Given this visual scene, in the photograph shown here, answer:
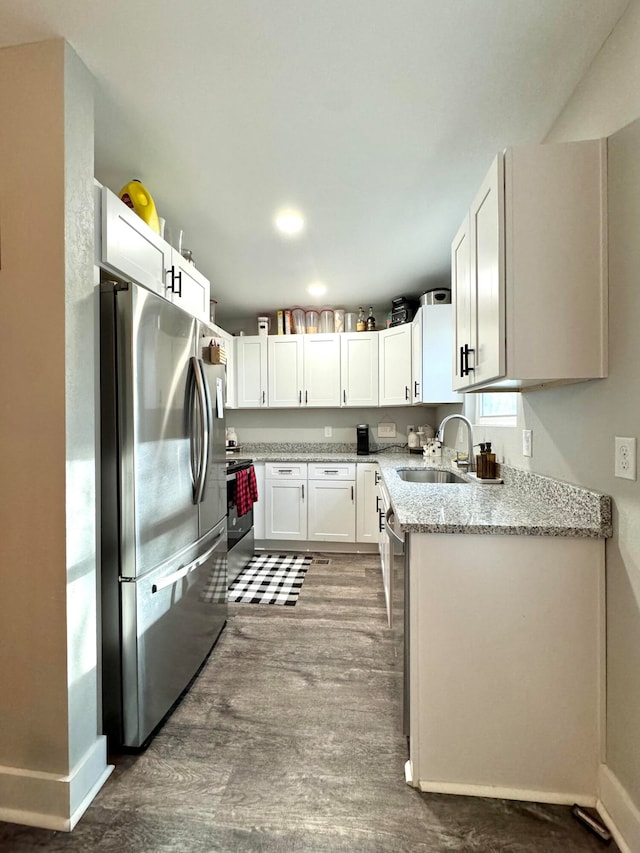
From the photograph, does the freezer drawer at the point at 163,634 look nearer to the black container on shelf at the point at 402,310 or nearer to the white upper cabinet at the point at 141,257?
the white upper cabinet at the point at 141,257

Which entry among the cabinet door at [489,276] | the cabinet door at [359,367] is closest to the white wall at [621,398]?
the cabinet door at [489,276]

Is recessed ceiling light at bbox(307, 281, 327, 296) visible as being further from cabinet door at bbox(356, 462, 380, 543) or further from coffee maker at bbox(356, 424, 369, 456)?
cabinet door at bbox(356, 462, 380, 543)

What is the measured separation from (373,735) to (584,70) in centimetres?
258

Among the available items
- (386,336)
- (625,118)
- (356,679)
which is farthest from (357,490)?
(625,118)

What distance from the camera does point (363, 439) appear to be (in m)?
3.82

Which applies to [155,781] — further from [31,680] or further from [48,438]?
[48,438]

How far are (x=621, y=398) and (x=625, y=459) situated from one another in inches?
7.4

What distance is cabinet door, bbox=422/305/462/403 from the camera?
10.0ft

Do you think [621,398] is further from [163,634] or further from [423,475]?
[163,634]

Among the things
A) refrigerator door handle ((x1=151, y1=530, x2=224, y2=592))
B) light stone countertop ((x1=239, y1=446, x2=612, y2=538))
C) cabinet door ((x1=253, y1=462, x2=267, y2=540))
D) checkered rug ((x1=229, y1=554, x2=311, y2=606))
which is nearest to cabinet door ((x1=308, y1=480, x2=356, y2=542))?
checkered rug ((x1=229, y1=554, x2=311, y2=606))

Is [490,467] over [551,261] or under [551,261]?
under

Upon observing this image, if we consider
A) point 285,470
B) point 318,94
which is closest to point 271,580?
point 285,470

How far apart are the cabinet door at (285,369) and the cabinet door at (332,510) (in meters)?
0.97

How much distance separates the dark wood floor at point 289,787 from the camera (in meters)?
1.05
